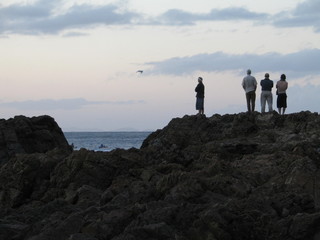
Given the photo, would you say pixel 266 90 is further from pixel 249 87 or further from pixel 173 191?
pixel 173 191

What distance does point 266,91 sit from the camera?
1200 inches

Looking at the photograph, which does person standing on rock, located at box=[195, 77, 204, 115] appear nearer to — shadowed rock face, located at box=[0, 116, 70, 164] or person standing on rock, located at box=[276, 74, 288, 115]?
person standing on rock, located at box=[276, 74, 288, 115]

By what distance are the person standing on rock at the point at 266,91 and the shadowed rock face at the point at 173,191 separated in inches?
204

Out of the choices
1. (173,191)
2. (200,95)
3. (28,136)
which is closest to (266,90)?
(200,95)

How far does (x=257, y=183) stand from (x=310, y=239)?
17.3ft

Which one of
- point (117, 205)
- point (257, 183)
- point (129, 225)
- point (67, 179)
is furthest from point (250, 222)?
point (67, 179)

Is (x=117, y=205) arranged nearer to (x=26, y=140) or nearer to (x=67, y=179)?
(x=67, y=179)

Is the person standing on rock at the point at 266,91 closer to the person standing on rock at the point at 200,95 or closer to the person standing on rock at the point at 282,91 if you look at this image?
the person standing on rock at the point at 282,91

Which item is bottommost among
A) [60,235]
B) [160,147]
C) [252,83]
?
[60,235]

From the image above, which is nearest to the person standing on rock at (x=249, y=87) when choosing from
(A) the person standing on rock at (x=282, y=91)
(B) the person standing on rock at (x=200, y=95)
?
(A) the person standing on rock at (x=282, y=91)

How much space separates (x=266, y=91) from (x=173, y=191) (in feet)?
56.6

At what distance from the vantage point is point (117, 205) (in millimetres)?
14062

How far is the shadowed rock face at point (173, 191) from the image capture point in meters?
12.1

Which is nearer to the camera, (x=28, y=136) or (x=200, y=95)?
(x=28, y=136)
